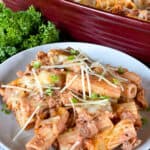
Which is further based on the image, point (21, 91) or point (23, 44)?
point (23, 44)

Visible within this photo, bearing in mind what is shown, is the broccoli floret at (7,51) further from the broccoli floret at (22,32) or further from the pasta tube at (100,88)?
the pasta tube at (100,88)

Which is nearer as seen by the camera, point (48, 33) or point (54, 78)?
point (54, 78)

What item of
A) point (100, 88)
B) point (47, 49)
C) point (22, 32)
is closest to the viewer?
point (100, 88)

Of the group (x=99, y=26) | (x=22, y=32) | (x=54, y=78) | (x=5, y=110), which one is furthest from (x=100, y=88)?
(x=22, y=32)

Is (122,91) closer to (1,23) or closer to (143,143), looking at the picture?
(143,143)

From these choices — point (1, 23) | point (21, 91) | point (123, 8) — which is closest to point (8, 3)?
point (1, 23)

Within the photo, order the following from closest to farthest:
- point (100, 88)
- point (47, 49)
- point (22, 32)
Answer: point (100, 88) < point (47, 49) < point (22, 32)

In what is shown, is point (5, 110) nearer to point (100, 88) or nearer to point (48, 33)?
point (100, 88)
